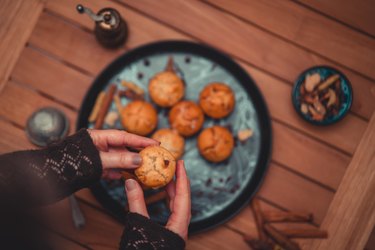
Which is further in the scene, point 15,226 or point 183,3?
point 183,3

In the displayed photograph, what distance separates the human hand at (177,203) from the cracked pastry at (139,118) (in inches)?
10.1

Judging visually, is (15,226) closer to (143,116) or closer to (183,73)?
(143,116)

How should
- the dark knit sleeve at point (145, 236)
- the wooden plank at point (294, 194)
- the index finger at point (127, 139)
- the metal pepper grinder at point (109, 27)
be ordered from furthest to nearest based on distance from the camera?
1. the wooden plank at point (294, 194)
2. the metal pepper grinder at point (109, 27)
3. the index finger at point (127, 139)
4. the dark knit sleeve at point (145, 236)

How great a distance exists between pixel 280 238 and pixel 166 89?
0.65 meters

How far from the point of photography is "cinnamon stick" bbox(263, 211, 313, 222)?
1.21 m

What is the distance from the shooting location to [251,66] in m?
1.29

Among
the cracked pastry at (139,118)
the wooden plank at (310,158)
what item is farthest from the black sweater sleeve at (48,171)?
the wooden plank at (310,158)

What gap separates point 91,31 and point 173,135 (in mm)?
521

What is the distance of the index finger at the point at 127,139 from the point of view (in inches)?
40.3

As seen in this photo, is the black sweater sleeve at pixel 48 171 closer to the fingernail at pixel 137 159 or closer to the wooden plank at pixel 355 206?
the fingernail at pixel 137 159

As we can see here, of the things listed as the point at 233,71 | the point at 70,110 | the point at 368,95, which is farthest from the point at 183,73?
the point at 368,95

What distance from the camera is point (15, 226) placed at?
1011 millimetres

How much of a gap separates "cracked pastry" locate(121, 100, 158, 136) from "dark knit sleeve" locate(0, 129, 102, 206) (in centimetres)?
22

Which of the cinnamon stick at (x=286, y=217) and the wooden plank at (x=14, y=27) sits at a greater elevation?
the wooden plank at (x=14, y=27)
